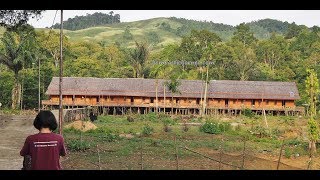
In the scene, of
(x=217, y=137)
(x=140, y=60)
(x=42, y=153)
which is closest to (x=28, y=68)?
(x=140, y=60)

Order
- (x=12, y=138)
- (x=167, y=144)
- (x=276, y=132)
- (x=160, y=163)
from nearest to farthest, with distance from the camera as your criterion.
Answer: (x=160, y=163) → (x=12, y=138) → (x=167, y=144) → (x=276, y=132)

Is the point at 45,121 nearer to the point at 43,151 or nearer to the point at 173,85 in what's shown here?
the point at 43,151

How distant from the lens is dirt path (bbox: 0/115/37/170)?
1385cm

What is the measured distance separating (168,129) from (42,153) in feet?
79.9

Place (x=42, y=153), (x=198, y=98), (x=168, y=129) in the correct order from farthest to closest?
1. (x=198, y=98)
2. (x=168, y=129)
3. (x=42, y=153)

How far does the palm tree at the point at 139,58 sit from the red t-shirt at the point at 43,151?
4142cm

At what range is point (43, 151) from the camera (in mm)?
3324

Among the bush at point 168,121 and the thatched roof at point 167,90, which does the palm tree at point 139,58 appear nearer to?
the thatched roof at point 167,90

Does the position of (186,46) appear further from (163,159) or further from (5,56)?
(163,159)

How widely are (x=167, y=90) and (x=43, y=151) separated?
1583 inches

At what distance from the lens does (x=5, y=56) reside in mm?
35312

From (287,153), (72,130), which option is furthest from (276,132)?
(72,130)

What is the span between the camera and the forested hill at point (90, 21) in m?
149

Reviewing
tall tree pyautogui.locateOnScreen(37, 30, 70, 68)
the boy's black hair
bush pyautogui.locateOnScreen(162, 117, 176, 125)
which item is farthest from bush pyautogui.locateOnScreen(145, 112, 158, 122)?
the boy's black hair
